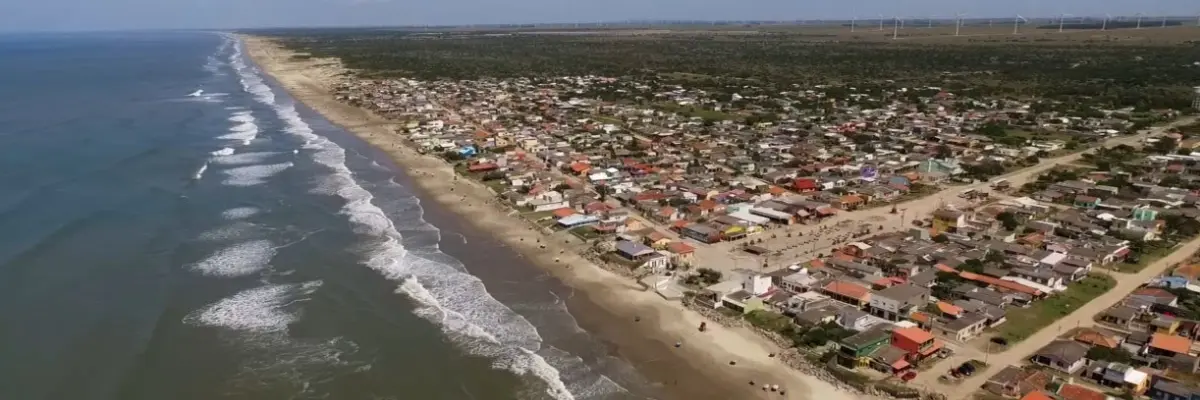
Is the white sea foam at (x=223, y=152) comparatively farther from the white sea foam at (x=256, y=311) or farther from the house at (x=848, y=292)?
the house at (x=848, y=292)

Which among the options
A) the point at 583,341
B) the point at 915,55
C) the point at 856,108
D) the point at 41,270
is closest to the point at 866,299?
the point at 583,341

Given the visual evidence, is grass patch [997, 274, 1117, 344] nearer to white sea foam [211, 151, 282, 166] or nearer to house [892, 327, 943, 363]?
house [892, 327, 943, 363]

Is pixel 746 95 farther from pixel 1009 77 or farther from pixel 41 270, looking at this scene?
pixel 41 270

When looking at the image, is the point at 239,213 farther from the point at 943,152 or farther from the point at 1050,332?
the point at 943,152

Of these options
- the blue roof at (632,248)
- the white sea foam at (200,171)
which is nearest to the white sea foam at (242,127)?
the white sea foam at (200,171)

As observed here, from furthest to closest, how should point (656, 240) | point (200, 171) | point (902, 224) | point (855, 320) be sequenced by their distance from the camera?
point (200, 171), point (902, 224), point (656, 240), point (855, 320)

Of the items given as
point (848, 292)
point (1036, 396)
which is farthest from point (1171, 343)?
point (848, 292)
